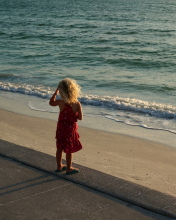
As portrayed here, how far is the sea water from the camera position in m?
9.62

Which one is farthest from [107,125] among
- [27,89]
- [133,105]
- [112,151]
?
[27,89]

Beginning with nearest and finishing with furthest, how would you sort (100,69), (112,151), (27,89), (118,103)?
1. (112,151)
2. (118,103)
3. (27,89)
4. (100,69)

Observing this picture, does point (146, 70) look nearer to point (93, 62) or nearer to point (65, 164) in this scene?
point (93, 62)

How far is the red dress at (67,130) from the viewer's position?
4465 mm

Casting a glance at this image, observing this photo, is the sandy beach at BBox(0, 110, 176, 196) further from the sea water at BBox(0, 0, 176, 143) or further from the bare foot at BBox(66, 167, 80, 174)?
the sea water at BBox(0, 0, 176, 143)

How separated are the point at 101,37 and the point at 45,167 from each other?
20.3m

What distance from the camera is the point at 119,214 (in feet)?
11.9

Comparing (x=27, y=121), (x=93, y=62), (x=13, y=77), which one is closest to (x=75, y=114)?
(x=27, y=121)

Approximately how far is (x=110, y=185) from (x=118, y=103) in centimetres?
605

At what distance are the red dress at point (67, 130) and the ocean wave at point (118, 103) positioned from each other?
5.02 meters

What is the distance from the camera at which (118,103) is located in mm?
10133

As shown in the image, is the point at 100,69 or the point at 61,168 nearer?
the point at 61,168

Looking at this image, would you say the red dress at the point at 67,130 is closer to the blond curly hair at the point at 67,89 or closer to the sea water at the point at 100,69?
the blond curly hair at the point at 67,89

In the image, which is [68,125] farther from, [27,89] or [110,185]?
[27,89]
